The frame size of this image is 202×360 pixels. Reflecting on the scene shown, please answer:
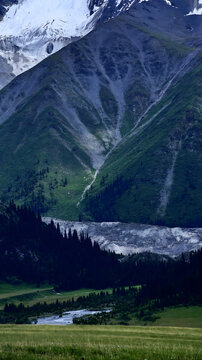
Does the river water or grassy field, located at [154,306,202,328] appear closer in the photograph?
grassy field, located at [154,306,202,328]

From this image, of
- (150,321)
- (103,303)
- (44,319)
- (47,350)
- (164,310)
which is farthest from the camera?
(103,303)

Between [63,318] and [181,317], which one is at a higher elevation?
[181,317]

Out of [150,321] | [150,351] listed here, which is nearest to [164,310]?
[150,321]

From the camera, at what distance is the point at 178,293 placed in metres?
138

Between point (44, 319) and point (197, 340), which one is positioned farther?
point (44, 319)

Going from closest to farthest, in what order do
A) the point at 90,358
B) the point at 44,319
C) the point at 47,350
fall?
1. the point at 90,358
2. the point at 47,350
3. the point at 44,319

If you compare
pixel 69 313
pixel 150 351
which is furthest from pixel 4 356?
pixel 69 313

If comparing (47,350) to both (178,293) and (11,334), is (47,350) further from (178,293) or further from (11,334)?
(178,293)

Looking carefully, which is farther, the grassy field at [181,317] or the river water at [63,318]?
the river water at [63,318]

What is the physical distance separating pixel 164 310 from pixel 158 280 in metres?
47.9

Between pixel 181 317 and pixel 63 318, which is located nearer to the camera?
pixel 181 317

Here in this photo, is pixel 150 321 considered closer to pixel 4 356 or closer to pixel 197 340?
pixel 197 340

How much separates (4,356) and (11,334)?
21.1 metres

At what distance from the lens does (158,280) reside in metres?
169
